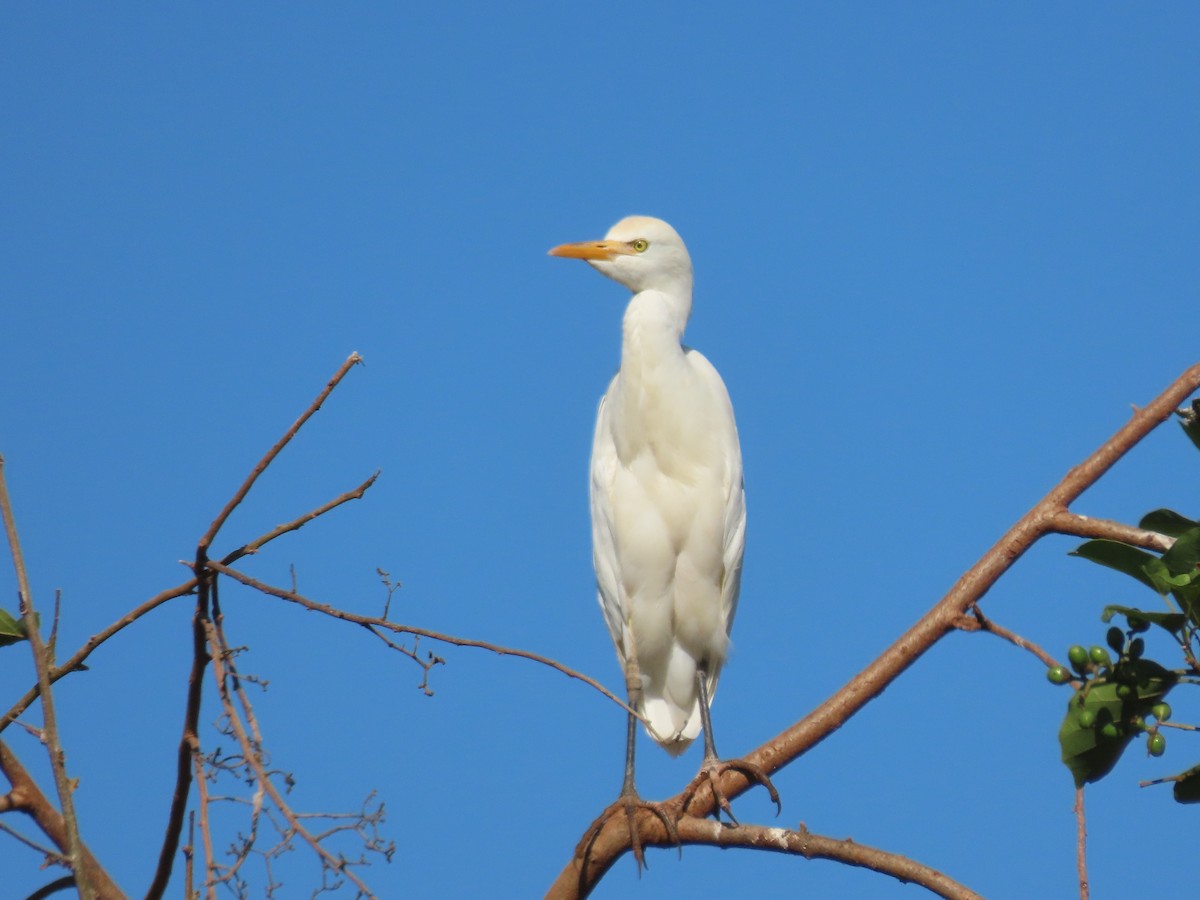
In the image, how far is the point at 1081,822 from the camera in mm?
2521

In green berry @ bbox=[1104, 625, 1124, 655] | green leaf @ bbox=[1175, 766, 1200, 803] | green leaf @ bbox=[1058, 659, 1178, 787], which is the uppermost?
green berry @ bbox=[1104, 625, 1124, 655]

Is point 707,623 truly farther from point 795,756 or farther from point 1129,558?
point 1129,558

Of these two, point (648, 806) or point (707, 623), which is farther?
point (707, 623)

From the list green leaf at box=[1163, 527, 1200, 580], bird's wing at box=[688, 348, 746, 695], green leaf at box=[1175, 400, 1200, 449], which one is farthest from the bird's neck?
green leaf at box=[1163, 527, 1200, 580]

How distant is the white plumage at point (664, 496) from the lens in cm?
557

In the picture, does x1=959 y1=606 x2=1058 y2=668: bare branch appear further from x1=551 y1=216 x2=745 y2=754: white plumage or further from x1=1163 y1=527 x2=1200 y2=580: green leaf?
x1=551 y1=216 x2=745 y2=754: white plumage

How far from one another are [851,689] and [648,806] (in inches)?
37.2

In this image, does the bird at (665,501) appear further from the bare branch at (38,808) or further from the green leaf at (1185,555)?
the green leaf at (1185,555)

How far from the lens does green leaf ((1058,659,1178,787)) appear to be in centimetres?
254

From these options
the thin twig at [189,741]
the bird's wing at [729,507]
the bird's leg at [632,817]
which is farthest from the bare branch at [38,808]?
the bird's wing at [729,507]

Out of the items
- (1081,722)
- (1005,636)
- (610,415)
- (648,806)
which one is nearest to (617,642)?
(610,415)

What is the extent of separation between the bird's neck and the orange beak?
20 cm

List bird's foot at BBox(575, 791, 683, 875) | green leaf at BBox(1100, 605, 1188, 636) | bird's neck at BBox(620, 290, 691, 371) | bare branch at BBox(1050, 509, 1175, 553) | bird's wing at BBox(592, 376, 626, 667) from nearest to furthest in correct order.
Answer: green leaf at BBox(1100, 605, 1188, 636), bare branch at BBox(1050, 509, 1175, 553), bird's foot at BBox(575, 791, 683, 875), bird's neck at BBox(620, 290, 691, 371), bird's wing at BBox(592, 376, 626, 667)

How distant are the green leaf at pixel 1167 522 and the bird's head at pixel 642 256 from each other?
3.13 m
